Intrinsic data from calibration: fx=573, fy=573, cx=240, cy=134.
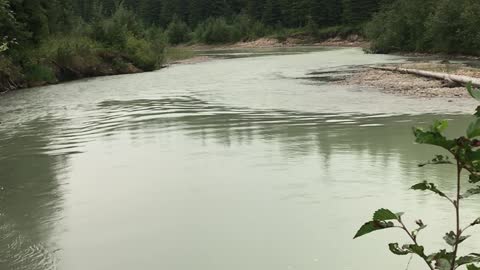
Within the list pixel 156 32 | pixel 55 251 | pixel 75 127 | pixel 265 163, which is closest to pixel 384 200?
pixel 265 163

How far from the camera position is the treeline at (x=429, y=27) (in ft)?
122

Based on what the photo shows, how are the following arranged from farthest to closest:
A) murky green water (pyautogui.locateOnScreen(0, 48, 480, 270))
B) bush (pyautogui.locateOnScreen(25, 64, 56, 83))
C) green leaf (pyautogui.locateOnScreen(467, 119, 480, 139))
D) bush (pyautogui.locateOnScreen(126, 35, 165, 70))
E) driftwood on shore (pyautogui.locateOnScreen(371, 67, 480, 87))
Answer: bush (pyautogui.locateOnScreen(126, 35, 165, 70)) → bush (pyautogui.locateOnScreen(25, 64, 56, 83)) → driftwood on shore (pyautogui.locateOnScreen(371, 67, 480, 87)) → murky green water (pyautogui.locateOnScreen(0, 48, 480, 270)) → green leaf (pyautogui.locateOnScreen(467, 119, 480, 139))

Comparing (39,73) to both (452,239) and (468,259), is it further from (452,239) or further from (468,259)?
(468,259)

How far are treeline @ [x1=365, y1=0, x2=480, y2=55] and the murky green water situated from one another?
22.7 metres

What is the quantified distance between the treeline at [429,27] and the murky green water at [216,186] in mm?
22716

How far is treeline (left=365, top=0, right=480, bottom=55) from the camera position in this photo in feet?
122

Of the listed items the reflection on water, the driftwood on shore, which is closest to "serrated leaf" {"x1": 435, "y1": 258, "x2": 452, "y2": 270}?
the reflection on water

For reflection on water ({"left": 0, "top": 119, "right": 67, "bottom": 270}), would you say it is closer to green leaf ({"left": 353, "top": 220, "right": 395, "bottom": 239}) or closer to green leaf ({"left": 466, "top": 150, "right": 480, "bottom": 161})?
green leaf ({"left": 353, "top": 220, "right": 395, "bottom": 239})

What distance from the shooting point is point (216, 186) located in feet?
27.3

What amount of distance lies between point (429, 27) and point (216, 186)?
3812cm

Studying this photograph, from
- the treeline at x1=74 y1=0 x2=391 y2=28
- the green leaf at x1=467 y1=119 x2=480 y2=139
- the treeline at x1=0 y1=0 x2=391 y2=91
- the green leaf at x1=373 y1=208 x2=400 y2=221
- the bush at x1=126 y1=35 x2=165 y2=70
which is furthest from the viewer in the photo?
the treeline at x1=74 y1=0 x2=391 y2=28

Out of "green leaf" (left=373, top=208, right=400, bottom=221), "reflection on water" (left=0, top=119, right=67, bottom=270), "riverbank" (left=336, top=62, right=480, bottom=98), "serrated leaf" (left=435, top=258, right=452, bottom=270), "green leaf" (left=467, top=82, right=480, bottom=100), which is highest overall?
"green leaf" (left=467, top=82, right=480, bottom=100)

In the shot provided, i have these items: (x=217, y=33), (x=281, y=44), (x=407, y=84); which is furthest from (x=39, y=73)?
(x=217, y=33)

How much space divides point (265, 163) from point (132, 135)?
4.59 m
